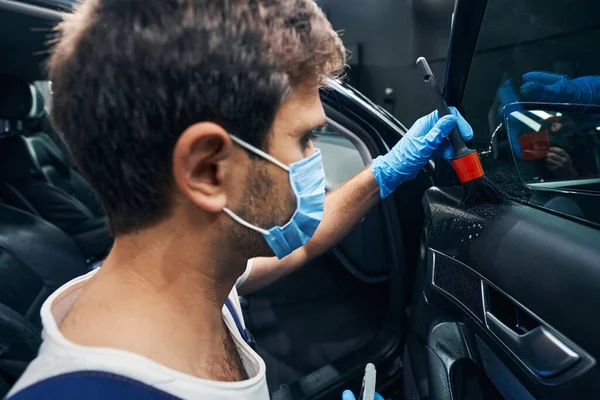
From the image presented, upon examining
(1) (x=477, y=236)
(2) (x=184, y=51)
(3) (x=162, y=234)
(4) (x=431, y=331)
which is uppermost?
(2) (x=184, y=51)

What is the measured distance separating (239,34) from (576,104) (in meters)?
0.85

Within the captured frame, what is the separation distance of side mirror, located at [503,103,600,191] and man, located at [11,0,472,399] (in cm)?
61

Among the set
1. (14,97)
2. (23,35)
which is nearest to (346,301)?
(23,35)

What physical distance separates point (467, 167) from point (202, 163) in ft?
2.64

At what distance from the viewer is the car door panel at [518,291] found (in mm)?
853

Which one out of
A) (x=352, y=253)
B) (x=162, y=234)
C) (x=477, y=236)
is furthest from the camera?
(x=352, y=253)

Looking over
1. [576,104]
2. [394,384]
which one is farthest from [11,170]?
[576,104]

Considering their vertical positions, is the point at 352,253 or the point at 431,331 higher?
the point at 431,331

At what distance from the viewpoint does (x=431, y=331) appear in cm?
145

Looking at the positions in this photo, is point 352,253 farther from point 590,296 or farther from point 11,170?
point 11,170

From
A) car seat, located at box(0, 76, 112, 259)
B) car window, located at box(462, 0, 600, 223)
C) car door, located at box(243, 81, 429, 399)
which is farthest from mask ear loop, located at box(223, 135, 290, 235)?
car seat, located at box(0, 76, 112, 259)

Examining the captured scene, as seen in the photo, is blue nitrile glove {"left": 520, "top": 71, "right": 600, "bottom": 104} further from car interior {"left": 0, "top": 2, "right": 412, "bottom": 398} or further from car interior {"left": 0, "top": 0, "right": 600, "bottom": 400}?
car interior {"left": 0, "top": 2, "right": 412, "bottom": 398}

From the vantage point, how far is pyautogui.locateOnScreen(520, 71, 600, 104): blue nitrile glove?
1028 millimetres

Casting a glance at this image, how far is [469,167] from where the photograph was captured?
4.11ft
